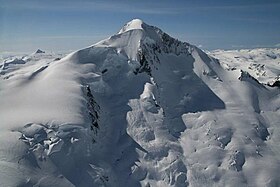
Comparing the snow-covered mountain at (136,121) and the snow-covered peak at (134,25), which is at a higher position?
the snow-covered peak at (134,25)

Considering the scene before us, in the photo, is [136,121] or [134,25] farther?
[134,25]

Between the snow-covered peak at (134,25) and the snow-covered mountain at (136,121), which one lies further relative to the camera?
the snow-covered peak at (134,25)

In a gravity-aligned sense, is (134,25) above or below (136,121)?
above

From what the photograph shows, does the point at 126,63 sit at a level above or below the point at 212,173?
above

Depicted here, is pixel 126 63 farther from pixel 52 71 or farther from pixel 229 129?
pixel 229 129

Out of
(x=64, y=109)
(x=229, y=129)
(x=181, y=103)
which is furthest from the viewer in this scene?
(x=181, y=103)

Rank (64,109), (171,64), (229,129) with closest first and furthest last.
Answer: (64,109)
(229,129)
(171,64)

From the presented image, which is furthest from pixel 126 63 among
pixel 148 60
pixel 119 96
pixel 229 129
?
pixel 229 129

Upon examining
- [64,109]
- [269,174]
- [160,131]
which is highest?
[64,109]
